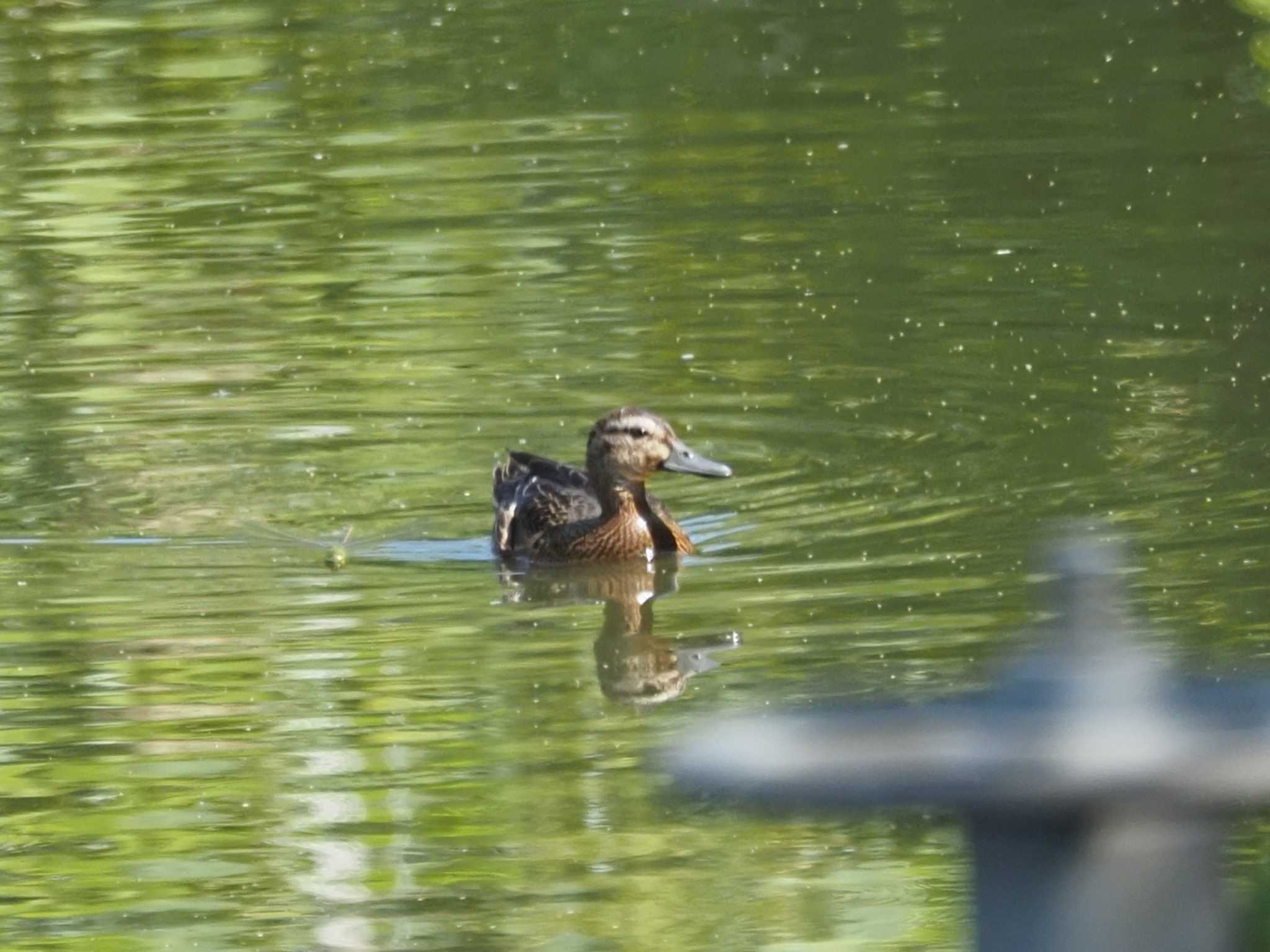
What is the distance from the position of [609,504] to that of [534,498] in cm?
28

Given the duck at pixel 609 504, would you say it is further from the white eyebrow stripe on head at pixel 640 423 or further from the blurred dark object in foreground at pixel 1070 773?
the blurred dark object in foreground at pixel 1070 773

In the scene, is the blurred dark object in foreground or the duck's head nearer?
the blurred dark object in foreground

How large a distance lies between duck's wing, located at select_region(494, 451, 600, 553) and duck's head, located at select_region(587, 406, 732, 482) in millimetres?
176

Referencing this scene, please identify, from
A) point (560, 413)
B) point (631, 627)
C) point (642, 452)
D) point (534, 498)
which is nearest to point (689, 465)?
point (642, 452)

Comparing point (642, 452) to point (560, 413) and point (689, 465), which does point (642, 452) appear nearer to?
point (689, 465)

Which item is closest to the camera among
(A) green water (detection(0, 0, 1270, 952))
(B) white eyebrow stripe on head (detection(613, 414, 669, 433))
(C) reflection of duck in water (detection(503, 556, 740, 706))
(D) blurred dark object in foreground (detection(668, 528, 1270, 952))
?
(D) blurred dark object in foreground (detection(668, 528, 1270, 952))

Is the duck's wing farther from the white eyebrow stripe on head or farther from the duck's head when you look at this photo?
the white eyebrow stripe on head

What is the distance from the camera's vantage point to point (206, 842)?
648cm

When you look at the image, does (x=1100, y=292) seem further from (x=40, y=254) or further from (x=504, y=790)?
(x=504, y=790)

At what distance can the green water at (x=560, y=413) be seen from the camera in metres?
6.38

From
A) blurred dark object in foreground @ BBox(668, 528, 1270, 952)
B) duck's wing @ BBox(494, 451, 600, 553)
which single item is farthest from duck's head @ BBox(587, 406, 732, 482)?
blurred dark object in foreground @ BBox(668, 528, 1270, 952)

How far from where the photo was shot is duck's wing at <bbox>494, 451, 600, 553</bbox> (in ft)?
32.2

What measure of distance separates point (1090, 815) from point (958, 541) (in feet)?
24.0

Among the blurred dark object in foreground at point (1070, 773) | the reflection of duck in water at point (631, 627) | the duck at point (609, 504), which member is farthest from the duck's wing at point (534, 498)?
the blurred dark object in foreground at point (1070, 773)
